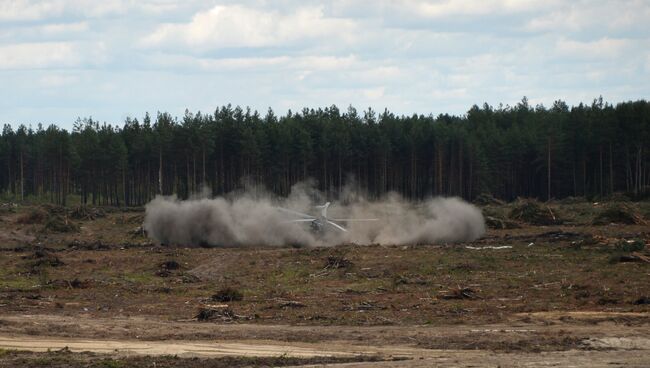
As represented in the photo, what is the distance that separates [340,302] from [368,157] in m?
84.0

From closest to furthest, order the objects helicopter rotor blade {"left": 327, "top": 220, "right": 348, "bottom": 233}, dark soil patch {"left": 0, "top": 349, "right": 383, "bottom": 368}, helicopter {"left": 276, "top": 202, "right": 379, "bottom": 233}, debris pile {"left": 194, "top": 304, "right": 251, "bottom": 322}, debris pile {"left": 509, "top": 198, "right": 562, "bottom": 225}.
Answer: dark soil patch {"left": 0, "top": 349, "right": 383, "bottom": 368}
debris pile {"left": 194, "top": 304, "right": 251, "bottom": 322}
helicopter {"left": 276, "top": 202, "right": 379, "bottom": 233}
helicopter rotor blade {"left": 327, "top": 220, "right": 348, "bottom": 233}
debris pile {"left": 509, "top": 198, "right": 562, "bottom": 225}

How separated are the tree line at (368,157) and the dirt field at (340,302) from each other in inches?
2057

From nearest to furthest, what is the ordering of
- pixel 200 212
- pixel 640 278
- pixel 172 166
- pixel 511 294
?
1. pixel 511 294
2. pixel 640 278
3. pixel 200 212
4. pixel 172 166

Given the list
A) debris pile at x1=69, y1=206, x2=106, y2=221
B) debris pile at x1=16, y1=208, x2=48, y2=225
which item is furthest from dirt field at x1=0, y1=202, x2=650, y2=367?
debris pile at x1=69, y1=206, x2=106, y2=221

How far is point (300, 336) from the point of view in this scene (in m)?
27.5

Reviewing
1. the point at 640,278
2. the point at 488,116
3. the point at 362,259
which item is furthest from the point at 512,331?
the point at 488,116

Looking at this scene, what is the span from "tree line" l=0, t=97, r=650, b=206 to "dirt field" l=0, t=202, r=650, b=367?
52.3 meters

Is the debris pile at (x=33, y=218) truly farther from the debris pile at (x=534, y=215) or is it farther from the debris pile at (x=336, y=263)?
the debris pile at (x=534, y=215)

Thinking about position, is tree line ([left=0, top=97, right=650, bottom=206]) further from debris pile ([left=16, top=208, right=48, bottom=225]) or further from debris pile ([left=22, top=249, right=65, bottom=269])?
debris pile ([left=22, top=249, right=65, bottom=269])

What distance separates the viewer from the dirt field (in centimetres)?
2473

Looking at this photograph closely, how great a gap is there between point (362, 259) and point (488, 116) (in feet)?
428

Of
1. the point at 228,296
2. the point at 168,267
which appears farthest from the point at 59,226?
the point at 228,296

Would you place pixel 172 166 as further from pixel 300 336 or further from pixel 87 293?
pixel 300 336

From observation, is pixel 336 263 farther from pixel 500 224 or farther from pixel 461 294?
pixel 500 224
